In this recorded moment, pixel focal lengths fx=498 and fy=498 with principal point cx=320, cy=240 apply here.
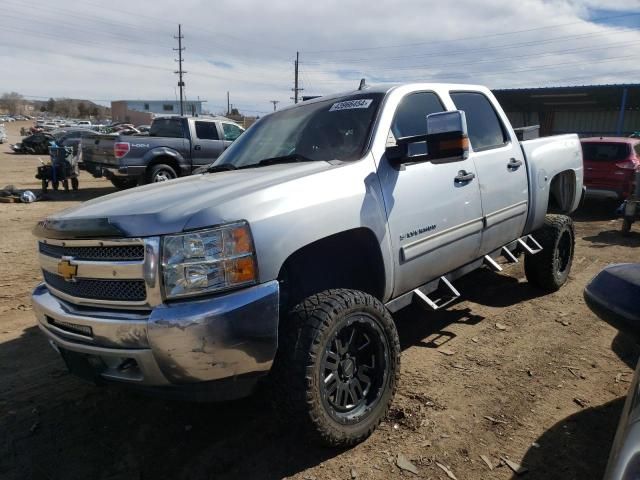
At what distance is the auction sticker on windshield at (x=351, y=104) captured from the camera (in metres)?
3.45

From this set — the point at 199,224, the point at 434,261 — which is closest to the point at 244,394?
the point at 199,224

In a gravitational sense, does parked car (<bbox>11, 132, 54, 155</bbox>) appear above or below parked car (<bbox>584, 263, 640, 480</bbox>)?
below

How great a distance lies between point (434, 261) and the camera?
3.42 m

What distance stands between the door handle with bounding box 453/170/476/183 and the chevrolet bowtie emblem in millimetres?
2510

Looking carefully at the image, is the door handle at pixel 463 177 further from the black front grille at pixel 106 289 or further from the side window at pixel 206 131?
the side window at pixel 206 131

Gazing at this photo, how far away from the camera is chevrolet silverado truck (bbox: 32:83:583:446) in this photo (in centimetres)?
219

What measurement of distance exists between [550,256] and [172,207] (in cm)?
397

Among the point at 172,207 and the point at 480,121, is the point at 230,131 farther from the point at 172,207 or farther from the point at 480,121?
the point at 172,207

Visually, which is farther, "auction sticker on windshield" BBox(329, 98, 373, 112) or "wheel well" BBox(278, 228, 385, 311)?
"auction sticker on windshield" BBox(329, 98, 373, 112)

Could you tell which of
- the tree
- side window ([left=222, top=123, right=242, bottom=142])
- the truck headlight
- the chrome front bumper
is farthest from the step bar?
the tree

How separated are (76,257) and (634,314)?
2.47m

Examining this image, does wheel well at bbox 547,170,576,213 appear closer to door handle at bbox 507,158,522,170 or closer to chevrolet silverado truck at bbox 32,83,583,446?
door handle at bbox 507,158,522,170

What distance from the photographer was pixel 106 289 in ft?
7.79

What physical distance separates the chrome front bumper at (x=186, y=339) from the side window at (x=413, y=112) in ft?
5.46
